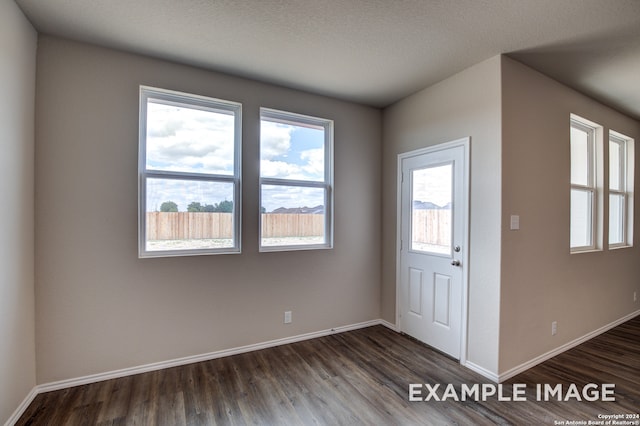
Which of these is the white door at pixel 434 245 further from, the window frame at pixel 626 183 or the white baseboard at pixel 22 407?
the white baseboard at pixel 22 407

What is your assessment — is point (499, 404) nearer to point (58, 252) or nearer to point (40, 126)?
point (58, 252)

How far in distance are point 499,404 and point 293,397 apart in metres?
1.48

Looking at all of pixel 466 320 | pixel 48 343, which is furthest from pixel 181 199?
pixel 466 320

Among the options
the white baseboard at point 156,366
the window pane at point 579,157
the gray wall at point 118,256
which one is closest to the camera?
the white baseboard at point 156,366

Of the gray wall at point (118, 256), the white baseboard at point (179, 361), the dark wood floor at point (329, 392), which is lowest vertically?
the dark wood floor at point (329, 392)

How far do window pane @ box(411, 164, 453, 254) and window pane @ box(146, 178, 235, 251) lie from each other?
195 cm

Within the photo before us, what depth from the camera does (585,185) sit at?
3318mm

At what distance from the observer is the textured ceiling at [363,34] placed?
74.3 inches

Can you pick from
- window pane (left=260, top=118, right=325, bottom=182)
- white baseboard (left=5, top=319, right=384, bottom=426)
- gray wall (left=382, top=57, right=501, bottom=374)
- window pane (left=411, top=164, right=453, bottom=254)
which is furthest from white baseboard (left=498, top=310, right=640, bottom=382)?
window pane (left=260, top=118, right=325, bottom=182)

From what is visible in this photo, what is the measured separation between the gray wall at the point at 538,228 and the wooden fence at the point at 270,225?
629 mm

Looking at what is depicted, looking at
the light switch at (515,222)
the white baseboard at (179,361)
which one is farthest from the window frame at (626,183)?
the white baseboard at (179,361)

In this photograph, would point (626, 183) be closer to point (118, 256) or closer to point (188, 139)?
point (188, 139)

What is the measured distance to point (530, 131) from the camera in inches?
103

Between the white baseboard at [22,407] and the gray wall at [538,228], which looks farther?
the gray wall at [538,228]
